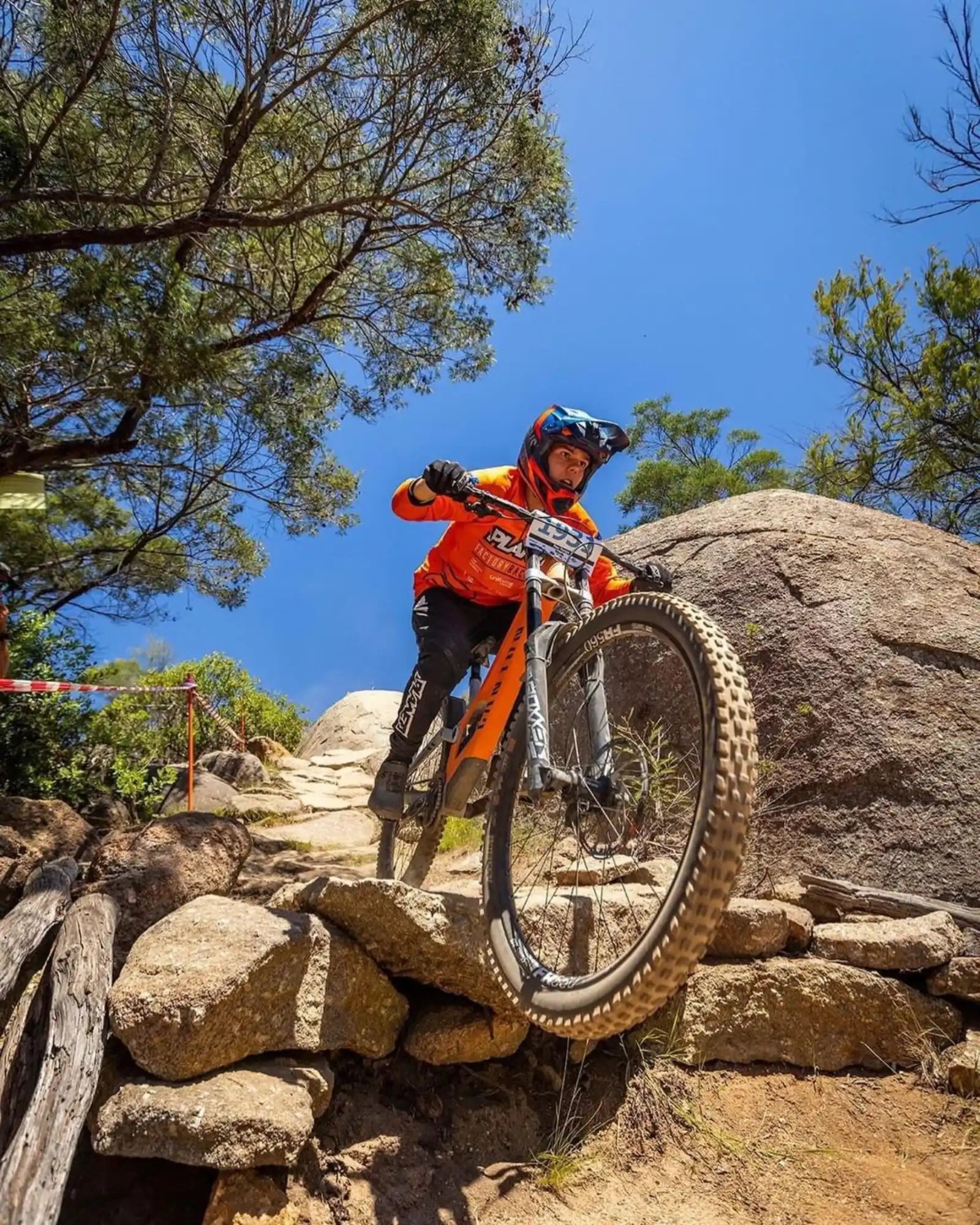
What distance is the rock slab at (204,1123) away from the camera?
207cm

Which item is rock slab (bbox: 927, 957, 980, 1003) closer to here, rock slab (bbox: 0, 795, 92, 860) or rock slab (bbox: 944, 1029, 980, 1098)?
rock slab (bbox: 944, 1029, 980, 1098)

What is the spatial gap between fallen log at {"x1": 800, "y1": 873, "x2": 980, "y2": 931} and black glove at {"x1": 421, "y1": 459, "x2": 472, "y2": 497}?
2.44m

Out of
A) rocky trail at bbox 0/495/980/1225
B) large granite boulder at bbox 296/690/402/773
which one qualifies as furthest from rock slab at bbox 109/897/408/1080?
large granite boulder at bbox 296/690/402/773

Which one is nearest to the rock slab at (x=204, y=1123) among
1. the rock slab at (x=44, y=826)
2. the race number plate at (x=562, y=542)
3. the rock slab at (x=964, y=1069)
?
the race number plate at (x=562, y=542)

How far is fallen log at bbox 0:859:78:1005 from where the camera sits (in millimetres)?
2631

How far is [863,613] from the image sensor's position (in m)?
4.46

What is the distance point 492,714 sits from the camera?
9.23ft

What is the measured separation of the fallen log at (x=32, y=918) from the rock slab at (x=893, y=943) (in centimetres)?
297

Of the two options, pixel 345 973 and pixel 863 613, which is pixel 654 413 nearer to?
pixel 863 613

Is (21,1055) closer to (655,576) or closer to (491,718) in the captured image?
(491,718)

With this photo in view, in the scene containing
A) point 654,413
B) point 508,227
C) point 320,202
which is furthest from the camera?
point 654,413

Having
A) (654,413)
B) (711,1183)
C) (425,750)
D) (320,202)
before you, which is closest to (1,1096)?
(425,750)

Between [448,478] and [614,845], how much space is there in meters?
1.32

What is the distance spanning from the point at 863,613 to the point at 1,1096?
4.32 metres
